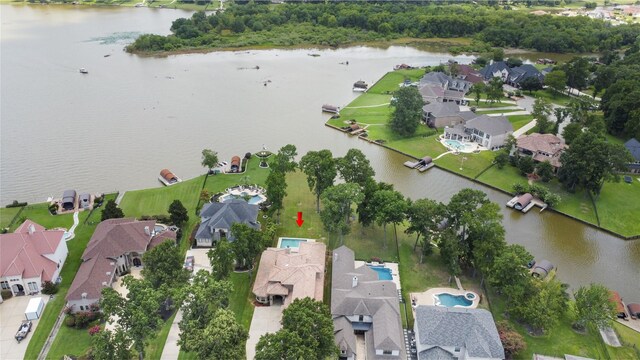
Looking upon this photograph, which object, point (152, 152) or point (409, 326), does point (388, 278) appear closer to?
point (409, 326)

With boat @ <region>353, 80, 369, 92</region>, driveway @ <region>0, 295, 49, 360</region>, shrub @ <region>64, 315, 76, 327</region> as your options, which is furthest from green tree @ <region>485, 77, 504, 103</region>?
driveway @ <region>0, 295, 49, 360</region>

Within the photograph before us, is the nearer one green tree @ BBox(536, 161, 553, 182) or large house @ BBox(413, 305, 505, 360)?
large house @ BBox(413, 305, 505, 360)

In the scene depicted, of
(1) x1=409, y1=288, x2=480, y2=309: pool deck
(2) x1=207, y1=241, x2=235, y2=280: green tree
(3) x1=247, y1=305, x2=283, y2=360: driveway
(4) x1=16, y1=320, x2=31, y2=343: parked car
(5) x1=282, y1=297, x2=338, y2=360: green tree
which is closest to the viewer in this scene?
(5) x1=282, y1=297, x2=338, y2=360: green tree

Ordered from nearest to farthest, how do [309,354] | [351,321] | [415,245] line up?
[309,354] → [351,321] → [415,245]

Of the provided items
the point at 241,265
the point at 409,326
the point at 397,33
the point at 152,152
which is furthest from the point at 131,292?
the point at 397,33

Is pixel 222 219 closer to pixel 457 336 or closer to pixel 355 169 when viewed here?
pixel 355 169

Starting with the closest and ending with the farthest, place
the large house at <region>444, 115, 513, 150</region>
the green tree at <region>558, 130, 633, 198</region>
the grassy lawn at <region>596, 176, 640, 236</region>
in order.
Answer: the grassy lawn at <region>596, 176, 640, 236</region> < the green tree at <region>558, 130, 633, 198</region> < the large house at <region>444, 115, 513, 150</region>

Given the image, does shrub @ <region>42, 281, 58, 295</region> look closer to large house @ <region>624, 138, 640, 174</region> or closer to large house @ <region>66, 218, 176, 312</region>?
large house @ <region>66, 218, 176, 312</region>
